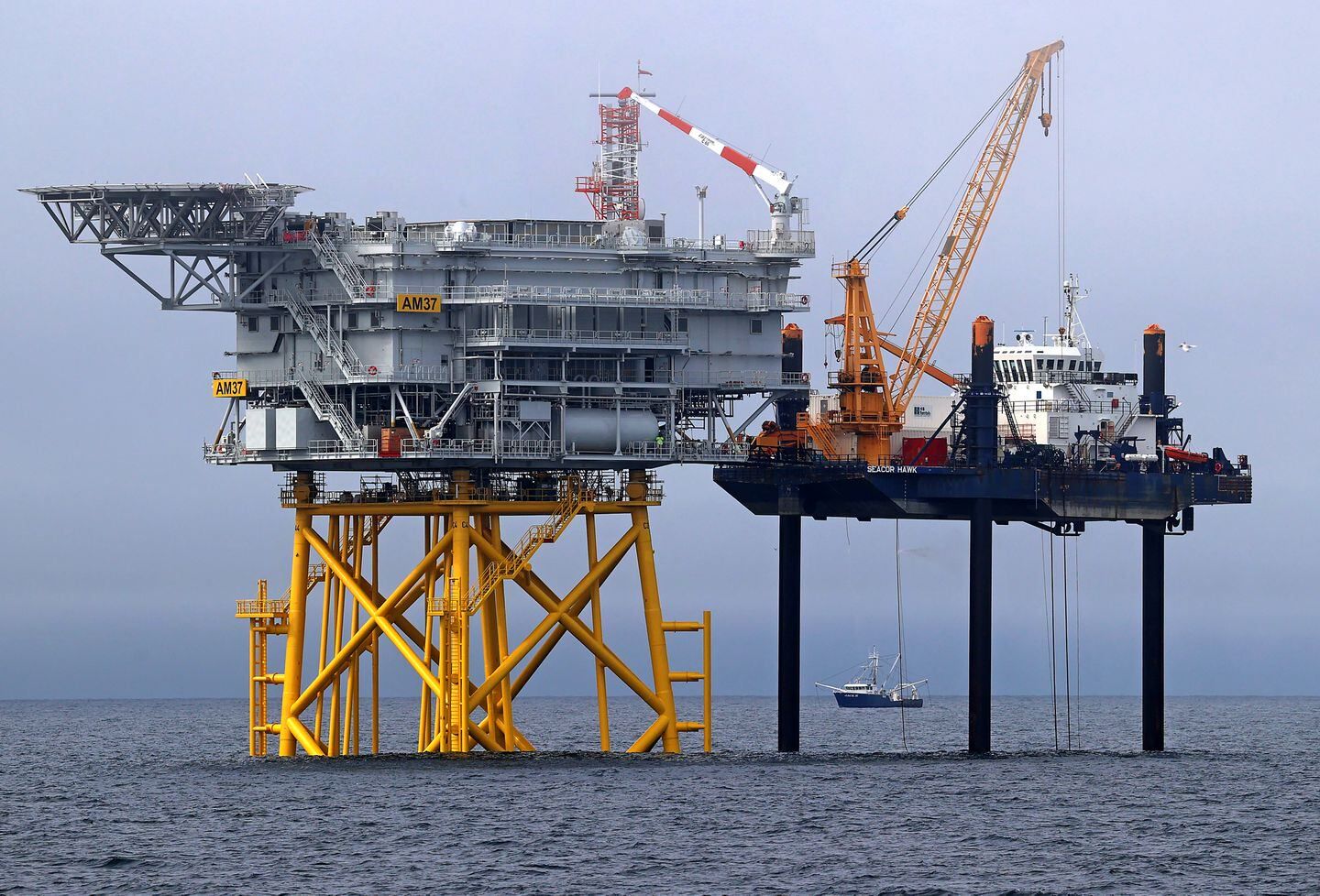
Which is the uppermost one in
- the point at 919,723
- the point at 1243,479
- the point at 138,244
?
the point at 138,244

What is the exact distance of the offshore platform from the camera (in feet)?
298

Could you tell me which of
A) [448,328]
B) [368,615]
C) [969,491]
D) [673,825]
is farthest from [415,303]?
[969,491]

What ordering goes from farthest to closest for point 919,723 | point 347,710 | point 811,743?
point 919,723 < point 811,743 < point 347,710

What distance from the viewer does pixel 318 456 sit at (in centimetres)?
8988

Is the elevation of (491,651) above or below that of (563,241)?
below

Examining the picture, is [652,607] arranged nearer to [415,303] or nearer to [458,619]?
[458,619]

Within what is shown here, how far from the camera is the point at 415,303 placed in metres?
90.5

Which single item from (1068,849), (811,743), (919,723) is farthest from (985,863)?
(919,723)

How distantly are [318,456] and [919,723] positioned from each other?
372 feet

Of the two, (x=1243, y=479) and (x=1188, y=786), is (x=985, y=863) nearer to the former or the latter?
(x=1188, y=786)

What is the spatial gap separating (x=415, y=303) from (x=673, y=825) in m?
22.2

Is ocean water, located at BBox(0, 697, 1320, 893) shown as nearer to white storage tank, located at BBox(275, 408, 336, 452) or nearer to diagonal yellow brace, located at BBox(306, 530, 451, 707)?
diagonal yellow brace, located at BBox(306, 530, 451, 707)

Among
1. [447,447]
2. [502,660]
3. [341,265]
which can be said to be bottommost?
[502,660]

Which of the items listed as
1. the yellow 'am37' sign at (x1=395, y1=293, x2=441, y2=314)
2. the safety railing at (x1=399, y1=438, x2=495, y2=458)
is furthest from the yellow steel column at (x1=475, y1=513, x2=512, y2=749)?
the yellow 'am37' sign at (x1=395, y1=293, x2=441, y2=314)
